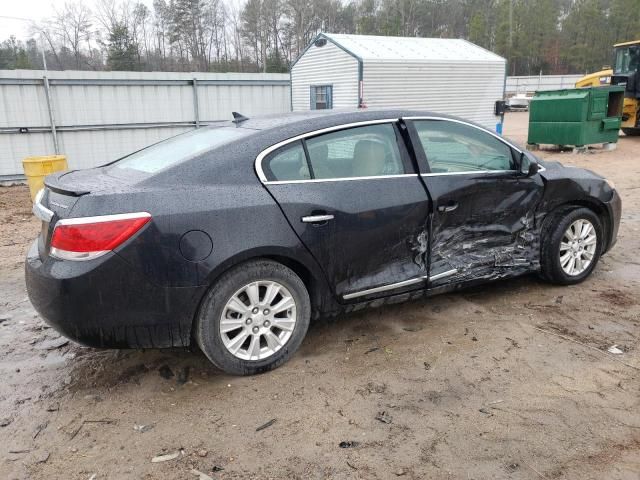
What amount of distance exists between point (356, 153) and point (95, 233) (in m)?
1.73

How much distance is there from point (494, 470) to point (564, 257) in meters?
2.60

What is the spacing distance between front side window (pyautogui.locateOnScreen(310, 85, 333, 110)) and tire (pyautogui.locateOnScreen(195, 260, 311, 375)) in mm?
10216

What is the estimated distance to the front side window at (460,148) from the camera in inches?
154

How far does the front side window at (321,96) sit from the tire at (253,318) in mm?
10216

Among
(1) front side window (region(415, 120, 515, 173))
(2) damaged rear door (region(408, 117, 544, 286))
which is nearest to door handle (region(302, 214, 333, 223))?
(2) damaged rear door (region(408, 117, 544, 286))

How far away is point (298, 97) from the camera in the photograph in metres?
14.4

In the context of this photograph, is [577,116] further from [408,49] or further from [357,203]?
[357,203]

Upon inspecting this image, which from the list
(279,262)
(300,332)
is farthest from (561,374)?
(279,262)

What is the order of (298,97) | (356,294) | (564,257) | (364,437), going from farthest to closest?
(298,97)
(564,257)
(356,294)
(364,437)

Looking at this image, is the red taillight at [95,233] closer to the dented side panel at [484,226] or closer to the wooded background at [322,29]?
the dented side panel at [484,226]

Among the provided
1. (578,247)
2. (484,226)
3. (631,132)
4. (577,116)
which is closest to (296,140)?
(484,226)

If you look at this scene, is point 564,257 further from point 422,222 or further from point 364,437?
point 364,437

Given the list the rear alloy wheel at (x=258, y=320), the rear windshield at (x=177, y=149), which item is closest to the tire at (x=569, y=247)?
the rear alloy wheel at (x=258, y=320)

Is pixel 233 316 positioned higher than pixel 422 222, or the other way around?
pixel 422 222
